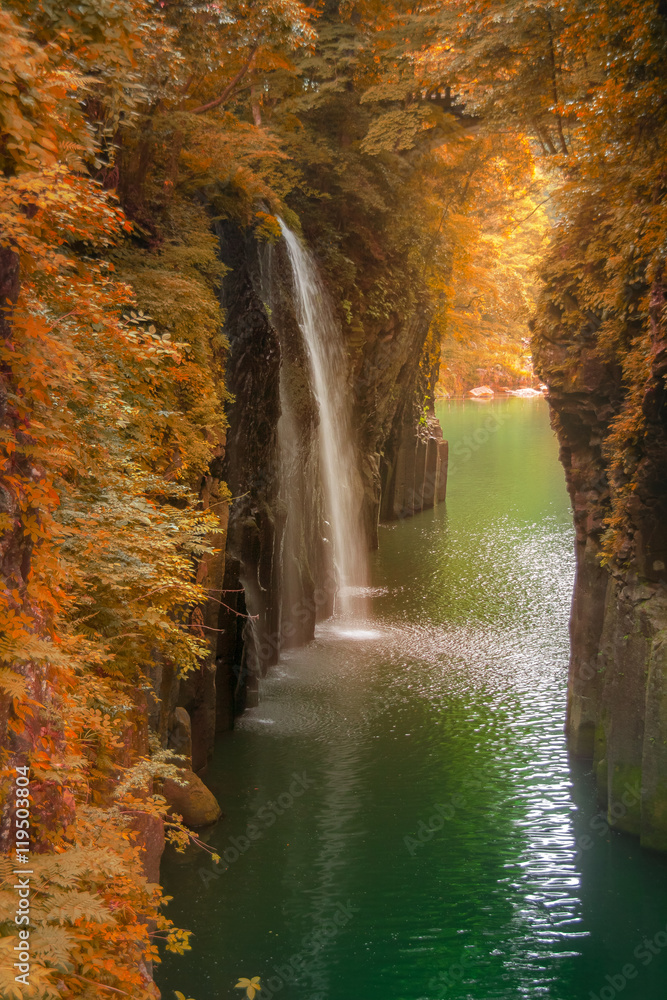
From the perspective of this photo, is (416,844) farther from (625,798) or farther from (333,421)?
(333,421)

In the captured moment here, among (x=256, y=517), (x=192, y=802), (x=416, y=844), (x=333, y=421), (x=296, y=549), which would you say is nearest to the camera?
(x=192, y=802)

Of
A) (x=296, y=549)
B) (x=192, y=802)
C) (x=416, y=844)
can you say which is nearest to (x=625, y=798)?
(x=416, y=844)

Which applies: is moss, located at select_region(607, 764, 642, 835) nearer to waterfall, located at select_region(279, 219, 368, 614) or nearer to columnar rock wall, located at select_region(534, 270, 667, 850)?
columnar rock wall, located at select_region(534, 270, 667, 850)

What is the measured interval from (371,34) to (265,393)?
11.1 metres

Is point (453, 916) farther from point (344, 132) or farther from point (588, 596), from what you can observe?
point (344, 132)

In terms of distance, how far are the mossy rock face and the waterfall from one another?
386 inches

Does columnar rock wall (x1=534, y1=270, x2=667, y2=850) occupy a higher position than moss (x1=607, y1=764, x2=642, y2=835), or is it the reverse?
columnar rock wall (x1=534, y1=270, x2=667, y2=850)

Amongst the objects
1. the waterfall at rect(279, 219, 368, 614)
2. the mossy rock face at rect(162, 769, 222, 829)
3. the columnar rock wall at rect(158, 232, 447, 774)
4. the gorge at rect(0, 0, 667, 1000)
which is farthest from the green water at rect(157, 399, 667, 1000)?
the waterfall at rect(279, 219, 368, 614)

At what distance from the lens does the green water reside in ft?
26.4

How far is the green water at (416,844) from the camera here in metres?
8.05

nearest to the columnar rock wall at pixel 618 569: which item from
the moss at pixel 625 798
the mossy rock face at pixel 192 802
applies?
the moss at pixel 625 798

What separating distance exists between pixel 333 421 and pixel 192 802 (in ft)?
38.8

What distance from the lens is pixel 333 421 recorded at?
20.2 m

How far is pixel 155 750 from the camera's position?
27.1 feet
